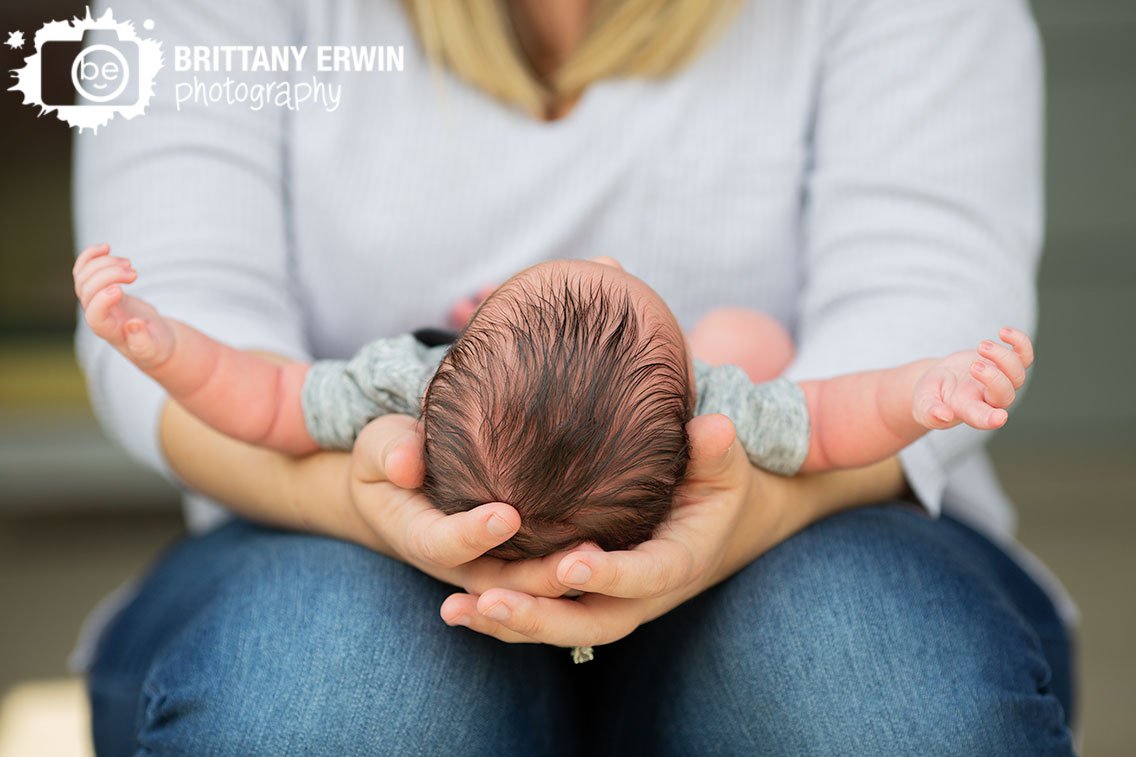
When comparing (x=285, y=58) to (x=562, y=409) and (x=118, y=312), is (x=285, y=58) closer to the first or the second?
(x=118, y=312)

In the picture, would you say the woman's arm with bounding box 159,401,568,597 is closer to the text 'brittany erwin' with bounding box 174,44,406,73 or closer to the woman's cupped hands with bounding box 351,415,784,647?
the woman's cupped hands with bounding box 351,415,784,647

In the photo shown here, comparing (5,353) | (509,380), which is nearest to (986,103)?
(509,380)

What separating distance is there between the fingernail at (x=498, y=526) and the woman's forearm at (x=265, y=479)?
20 centimetres

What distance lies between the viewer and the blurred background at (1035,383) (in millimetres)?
1954

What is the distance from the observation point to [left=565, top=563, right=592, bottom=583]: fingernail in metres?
0.64

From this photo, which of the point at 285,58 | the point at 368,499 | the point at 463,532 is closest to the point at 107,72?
the point at 285,58

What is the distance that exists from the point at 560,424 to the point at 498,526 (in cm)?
10

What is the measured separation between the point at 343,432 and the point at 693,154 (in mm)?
452

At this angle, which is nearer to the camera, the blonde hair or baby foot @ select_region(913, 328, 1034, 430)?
baby foot @ select_region(913, 328, 1034, 430)

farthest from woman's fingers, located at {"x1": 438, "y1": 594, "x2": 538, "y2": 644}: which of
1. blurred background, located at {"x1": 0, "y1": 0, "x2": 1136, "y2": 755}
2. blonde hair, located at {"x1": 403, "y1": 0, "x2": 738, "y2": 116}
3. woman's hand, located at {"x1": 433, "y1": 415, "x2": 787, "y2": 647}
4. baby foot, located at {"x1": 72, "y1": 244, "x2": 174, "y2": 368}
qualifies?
blurred background, located at {"x1": 0, "y1": 0, "x2": 1136, "y2": 755}

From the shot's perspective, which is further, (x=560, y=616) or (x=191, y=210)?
(x=191, y=210)

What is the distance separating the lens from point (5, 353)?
2.05 metres

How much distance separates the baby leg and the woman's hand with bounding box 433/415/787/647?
0.19m

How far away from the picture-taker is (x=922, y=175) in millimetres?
1020
